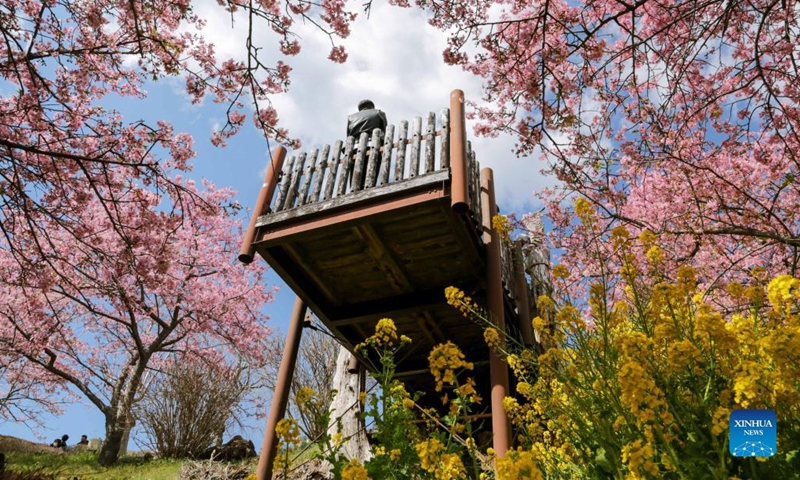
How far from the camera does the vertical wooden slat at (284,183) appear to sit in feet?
17.1

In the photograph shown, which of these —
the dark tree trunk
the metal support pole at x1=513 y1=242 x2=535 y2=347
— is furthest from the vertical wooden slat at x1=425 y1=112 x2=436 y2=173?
the dark tree trunk

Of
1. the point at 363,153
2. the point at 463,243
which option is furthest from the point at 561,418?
the point at 363,153

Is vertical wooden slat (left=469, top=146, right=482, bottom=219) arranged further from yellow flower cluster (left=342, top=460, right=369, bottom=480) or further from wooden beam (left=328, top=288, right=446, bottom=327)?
yellow flower cluster (left=342, top=460, right=369, bottom=480)

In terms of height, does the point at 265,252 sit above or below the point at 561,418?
above

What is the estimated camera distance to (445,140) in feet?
15.5

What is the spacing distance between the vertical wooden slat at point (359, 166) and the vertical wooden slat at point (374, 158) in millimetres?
83

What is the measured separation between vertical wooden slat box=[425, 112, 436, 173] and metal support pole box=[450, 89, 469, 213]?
0.70 ft

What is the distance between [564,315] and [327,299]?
4.17 metres

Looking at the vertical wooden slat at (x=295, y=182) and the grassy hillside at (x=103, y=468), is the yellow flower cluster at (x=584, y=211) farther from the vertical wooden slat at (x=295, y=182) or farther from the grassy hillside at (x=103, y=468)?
the grassy hillside at (x=103, y=468)

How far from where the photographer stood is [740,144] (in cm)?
674

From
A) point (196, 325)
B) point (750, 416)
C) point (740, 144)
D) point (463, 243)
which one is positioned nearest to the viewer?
point (750, 416)

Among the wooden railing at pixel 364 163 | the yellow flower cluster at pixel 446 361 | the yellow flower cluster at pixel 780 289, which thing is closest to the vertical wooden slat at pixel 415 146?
the wooden railing at pixel 364 163

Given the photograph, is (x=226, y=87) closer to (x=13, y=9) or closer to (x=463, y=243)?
(x=13, y=9)

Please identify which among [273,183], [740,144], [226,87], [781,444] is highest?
[740,144]
